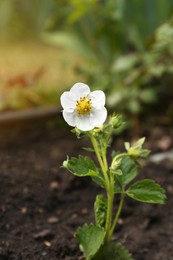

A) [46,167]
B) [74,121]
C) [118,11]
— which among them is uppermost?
[118,11]

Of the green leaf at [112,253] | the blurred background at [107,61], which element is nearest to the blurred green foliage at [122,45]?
the blurred background at [107,61]

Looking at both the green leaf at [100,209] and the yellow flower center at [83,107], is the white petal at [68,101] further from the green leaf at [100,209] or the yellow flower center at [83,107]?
the green leaf at [100,209]

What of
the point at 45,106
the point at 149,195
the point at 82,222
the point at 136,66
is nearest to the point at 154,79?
the point at 136,66

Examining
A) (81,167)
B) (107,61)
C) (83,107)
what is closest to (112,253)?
(81,167)

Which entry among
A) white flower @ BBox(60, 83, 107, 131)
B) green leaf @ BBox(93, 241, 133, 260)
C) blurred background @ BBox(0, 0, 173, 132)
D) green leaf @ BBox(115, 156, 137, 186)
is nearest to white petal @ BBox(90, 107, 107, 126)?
white flower @ BBox(60, 83, 107, 131)

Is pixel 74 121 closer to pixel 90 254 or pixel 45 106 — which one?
pixel 90 254
